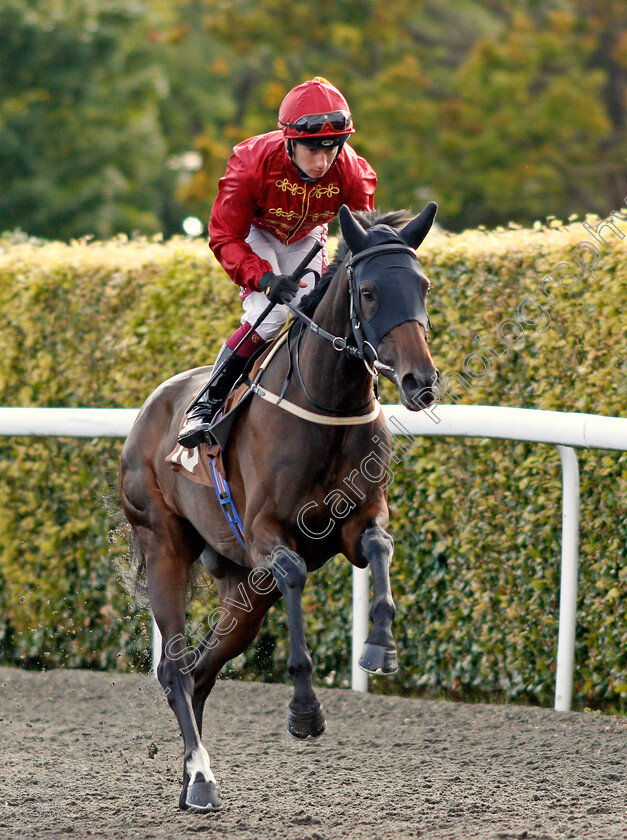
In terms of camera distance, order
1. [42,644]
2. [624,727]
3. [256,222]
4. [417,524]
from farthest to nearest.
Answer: [42,644], [417,524], [624,727], [256,222]

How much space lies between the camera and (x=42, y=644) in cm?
688

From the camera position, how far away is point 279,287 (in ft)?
12.9

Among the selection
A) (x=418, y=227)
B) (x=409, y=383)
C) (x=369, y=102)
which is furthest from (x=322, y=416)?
(x=369, y=102)

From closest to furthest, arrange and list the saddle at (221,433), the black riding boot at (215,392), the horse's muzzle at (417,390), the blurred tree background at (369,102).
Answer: the horse's muzzle at (417,390), the saddle at (221,433), the black riding boot at (215,392), the blurred tree background at (369,102)

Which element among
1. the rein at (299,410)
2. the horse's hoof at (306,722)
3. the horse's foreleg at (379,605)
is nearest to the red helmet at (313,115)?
the rein at (299,410)

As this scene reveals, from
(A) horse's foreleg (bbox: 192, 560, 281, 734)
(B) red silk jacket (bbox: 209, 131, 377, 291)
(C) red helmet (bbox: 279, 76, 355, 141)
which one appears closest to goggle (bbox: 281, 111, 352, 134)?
(C) red helmet (bbox: 279, 76, 355, 141)

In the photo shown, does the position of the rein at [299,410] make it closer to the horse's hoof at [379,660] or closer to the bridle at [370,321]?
the bridle at [370,321]

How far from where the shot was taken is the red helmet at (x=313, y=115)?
388 cm

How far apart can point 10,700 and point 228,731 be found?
129 centimetres

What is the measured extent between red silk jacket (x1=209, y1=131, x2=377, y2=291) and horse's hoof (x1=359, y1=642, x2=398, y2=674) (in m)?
1.29

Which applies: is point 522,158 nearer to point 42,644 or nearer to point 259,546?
point 42,644

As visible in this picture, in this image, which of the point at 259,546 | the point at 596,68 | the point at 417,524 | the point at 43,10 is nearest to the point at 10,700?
the point at 417,524

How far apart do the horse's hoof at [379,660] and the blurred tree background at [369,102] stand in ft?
47.5

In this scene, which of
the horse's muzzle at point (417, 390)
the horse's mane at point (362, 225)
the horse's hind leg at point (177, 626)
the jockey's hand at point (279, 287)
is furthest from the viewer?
the horse's hind leg at point (177, 626)
